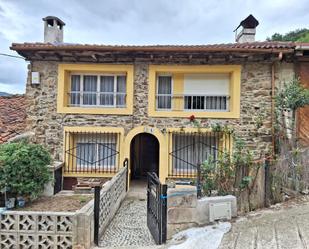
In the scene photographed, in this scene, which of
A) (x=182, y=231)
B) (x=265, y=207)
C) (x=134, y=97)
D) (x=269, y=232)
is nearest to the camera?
(x=269, y=232)

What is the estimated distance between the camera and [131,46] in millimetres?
9922

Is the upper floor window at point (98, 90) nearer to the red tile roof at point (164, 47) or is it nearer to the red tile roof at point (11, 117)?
the red tile roof at point (164, 47)

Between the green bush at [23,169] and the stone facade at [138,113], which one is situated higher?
the stone facade at [138,113]

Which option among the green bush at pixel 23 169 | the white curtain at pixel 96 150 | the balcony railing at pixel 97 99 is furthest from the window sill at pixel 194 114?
the green bush at pixel 23 169

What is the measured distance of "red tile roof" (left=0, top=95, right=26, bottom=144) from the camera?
10906 millimetres

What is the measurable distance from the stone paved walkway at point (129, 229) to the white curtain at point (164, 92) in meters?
4.06

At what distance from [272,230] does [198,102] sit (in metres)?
6.48

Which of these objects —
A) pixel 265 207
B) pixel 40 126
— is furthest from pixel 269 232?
pixel 40 126

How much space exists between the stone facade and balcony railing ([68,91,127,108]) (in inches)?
27.1

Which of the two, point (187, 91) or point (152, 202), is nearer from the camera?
point (152, 202)

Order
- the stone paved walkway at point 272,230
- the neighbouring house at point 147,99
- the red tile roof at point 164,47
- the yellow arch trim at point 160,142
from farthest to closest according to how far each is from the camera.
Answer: the yellow arch trim at point 160,142, the neighbouring house at point 147,99, the red tile roof at point 164,47, the stone paved walkway at point 272,230

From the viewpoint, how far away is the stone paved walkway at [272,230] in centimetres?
463

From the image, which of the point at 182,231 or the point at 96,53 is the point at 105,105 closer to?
the point at 96,53

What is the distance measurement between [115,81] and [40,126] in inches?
135
